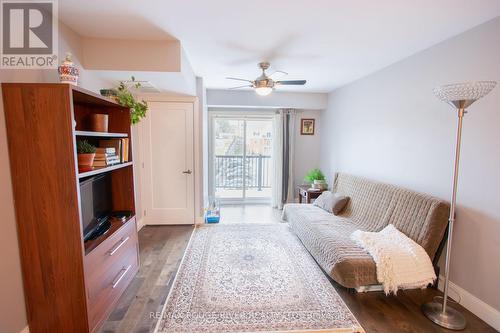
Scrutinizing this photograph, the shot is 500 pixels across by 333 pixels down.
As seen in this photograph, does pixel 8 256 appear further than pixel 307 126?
No

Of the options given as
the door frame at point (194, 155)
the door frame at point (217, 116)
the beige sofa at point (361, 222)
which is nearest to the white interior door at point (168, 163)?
the door frame at point (194, 155)

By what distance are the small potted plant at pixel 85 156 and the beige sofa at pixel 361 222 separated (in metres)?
2.15

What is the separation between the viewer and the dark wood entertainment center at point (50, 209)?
1.40 meters

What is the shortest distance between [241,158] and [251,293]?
328 cm

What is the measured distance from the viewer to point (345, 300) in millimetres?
2039

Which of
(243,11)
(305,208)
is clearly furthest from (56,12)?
(305,208)

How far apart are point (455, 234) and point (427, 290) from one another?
59cm

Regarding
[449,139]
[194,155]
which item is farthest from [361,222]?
[194,155]

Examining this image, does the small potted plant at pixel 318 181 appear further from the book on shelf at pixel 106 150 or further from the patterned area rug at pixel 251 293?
the book on shelf at pixel 106 150

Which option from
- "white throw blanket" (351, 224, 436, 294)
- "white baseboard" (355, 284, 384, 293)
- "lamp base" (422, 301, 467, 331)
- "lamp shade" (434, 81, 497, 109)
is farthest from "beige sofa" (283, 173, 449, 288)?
"lamp shade" (434, 81, 497, 109)

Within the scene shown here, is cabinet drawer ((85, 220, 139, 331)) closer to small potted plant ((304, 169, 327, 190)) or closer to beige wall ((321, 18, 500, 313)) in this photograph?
beige wall ((321, 18, 500, 313))

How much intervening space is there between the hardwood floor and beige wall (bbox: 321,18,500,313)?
42 centimetres

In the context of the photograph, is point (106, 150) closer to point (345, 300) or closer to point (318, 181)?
point (345, 300)

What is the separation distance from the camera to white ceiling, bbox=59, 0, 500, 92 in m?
1.64
